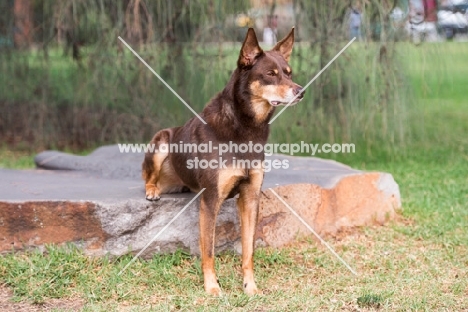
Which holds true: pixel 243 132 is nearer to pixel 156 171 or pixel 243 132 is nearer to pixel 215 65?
pixel 156 171

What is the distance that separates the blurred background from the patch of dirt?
13.0 feet

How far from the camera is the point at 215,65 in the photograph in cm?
827

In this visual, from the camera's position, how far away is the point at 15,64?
919 centimetres

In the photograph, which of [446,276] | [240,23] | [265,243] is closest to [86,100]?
[240,23]

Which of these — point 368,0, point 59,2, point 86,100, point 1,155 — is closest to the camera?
point 368,0

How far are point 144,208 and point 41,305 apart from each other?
96cm

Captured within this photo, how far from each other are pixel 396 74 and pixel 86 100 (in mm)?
3505

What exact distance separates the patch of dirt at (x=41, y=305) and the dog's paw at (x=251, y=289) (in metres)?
0.99

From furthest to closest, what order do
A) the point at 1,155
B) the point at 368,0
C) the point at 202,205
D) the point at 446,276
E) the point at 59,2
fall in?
1. the point at 1,155
2. the point at 59,2
3. the point at 368,0
4. the point at 446,276
5. the point at 202,205

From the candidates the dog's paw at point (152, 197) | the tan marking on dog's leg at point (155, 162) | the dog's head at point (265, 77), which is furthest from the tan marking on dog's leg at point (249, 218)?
the tan marking on dog's leg at point (155, 162)

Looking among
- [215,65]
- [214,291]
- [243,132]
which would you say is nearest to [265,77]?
[243,132]

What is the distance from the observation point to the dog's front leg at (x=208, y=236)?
4.65 meters

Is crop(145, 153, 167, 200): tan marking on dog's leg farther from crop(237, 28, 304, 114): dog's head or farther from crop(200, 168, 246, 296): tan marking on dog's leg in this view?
crop(237, 28, 304, 114): dog's head

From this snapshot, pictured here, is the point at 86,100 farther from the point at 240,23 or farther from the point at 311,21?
the point at 311,21
